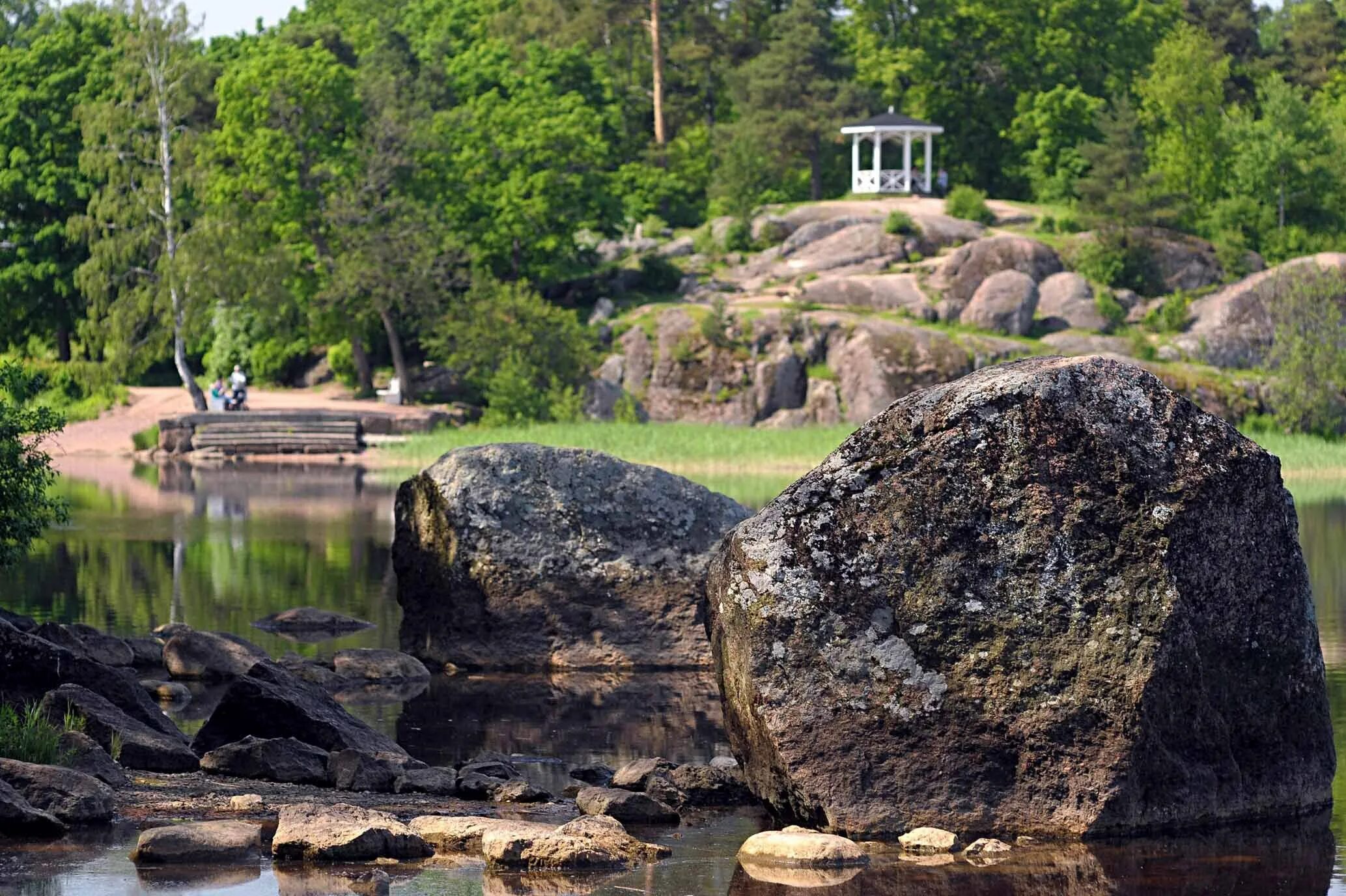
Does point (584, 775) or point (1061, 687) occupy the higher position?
point (1061, 687)

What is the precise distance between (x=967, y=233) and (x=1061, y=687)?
68.7m

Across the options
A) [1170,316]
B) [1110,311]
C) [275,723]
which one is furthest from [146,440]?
[275,723]

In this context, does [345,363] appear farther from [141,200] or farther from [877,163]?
[877,163]

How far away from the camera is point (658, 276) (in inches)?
3206

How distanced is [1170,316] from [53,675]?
63.4 m

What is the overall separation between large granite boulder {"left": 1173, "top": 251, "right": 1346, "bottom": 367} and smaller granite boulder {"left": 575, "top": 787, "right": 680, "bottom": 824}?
60978 mm

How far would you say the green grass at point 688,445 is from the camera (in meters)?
53.8

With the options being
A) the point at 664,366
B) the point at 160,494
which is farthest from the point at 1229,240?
the point at 160,494


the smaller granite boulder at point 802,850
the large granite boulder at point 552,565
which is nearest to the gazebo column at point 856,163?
the large granite boulder at point 552,565

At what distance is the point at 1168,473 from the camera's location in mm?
14445

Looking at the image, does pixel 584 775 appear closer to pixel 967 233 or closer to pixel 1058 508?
pixel 1058 508

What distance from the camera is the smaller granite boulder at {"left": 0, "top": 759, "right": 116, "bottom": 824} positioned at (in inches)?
519

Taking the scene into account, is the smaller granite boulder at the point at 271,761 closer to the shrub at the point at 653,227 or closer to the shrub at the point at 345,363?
the shrub at the point at 345,363

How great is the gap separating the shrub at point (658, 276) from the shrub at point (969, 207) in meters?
11.9
